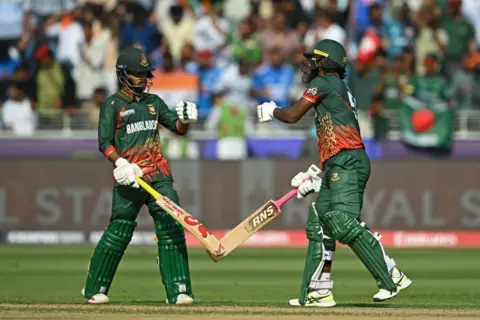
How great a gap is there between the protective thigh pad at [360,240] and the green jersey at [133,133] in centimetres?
147

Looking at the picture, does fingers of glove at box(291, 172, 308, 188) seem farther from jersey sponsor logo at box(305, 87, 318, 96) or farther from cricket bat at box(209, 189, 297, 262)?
jersey sponsor logo at box(305, 87, 318, 96)

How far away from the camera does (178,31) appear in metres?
17.8

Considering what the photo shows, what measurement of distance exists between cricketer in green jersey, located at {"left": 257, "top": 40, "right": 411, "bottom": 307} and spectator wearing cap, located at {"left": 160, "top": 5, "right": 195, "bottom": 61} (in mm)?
8903

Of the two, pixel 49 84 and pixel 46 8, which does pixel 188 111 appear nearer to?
pixel 49 84

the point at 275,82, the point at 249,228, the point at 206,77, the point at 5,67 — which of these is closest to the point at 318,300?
the point at 249,228

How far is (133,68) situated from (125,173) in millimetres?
883

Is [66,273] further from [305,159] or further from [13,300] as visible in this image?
[305,159]

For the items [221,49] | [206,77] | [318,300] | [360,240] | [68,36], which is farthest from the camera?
[68,36]

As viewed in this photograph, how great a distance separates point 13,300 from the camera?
31.8 ft

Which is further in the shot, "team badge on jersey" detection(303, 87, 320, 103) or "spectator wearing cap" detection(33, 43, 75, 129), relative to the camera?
"spectator wearing cap" detection(33, 43, 75, 129)

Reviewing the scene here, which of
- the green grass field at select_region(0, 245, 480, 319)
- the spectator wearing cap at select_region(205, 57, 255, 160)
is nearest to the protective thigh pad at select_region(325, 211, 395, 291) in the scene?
the green grass field at select_region(0, 245, 480, 319)

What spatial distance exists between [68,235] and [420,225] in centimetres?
473

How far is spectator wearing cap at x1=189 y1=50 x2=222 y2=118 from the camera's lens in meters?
17.0

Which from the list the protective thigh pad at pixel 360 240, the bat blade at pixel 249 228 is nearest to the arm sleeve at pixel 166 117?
the bat blade at pixel 249 228
